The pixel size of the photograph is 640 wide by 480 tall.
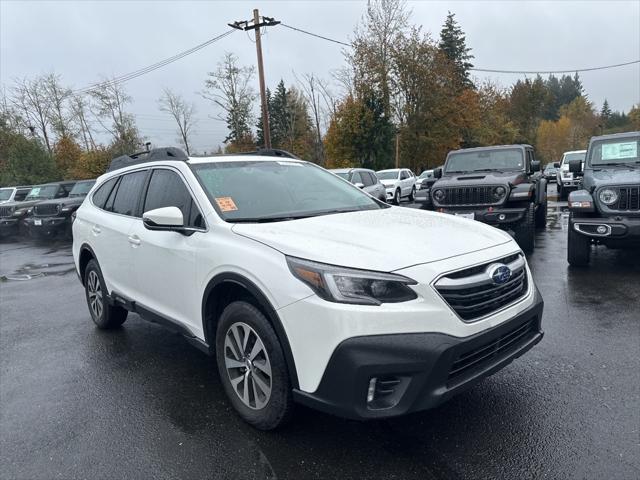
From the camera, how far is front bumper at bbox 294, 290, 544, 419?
2309 mm

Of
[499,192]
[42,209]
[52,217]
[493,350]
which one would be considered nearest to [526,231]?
[499,192]

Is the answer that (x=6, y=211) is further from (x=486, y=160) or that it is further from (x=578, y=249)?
(x=578, y=249)

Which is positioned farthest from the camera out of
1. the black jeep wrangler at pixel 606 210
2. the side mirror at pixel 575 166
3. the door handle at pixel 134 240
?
the side mirror at pixel 575 166

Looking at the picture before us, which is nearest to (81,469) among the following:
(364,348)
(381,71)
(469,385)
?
(364,348)

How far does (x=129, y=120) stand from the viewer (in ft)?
134

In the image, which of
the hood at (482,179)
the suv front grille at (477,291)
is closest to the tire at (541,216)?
the hood at (482,179)

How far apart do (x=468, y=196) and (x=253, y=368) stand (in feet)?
21.6

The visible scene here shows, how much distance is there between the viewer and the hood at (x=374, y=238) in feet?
8.21

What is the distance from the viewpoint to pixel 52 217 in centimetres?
1423

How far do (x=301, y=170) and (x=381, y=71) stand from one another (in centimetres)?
2851

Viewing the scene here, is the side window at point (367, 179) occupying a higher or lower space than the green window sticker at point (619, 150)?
lower

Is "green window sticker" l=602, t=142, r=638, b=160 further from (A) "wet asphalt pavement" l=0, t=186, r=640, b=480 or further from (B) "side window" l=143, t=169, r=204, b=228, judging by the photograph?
(B) "side window" l=143, t=169, r=204, b=228

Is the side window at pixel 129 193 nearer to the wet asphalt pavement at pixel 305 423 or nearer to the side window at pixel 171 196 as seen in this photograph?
the side window at pixel 171 196

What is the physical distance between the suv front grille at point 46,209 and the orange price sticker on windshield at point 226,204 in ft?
43.1
